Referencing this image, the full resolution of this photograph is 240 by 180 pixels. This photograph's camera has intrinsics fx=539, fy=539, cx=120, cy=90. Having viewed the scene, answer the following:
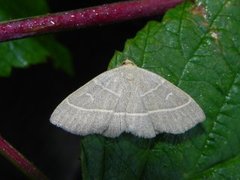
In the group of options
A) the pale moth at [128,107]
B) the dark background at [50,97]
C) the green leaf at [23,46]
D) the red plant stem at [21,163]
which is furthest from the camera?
the dark background at [50,97]

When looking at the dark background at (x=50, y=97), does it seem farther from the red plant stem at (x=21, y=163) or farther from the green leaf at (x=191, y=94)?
the red plant stem at (x=21, y=163)

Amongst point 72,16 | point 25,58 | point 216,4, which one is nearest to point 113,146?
point 72,16

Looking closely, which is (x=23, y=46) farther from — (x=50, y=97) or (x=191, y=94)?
(x=191, y=94)

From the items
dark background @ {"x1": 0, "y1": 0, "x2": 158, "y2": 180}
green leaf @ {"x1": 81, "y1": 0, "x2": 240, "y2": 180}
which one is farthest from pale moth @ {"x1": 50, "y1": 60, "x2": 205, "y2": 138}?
dark background @ {"x1": 0, "y1": 0, "x2": 158, "y2": 180}

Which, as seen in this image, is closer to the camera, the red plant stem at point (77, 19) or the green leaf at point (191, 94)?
the red plant stem at point (77, 19)

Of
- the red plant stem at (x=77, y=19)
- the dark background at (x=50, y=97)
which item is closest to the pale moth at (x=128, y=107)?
the red plant stem at (x=77, y=19)

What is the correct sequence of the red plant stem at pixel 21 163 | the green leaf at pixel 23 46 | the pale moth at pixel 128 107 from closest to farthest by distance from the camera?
1. the red plant stem at pixel 21 163
2. the pale moth at pixel 128 107
3. the green leaf at pixel 23 46

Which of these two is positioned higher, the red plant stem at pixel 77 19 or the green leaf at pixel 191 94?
the red plant stem at pixel 77 19
